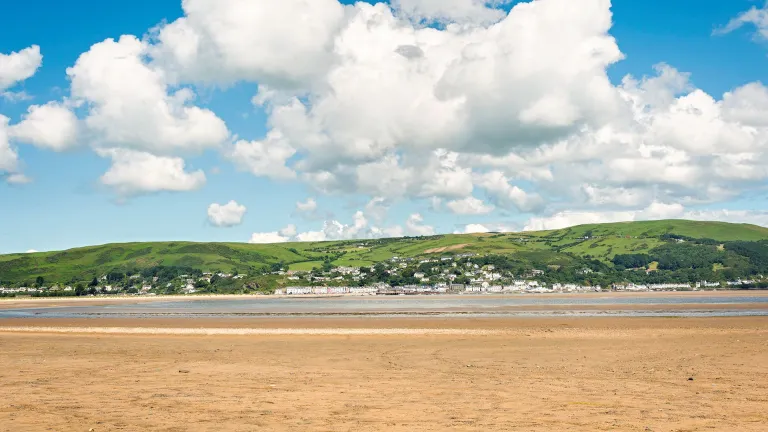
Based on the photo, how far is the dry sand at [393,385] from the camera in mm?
13312

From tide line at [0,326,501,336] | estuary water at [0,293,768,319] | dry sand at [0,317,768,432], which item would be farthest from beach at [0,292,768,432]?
estuary water at [0,293,768,319]

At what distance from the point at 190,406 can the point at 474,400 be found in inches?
287

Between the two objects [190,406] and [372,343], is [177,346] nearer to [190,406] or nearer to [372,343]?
[372,343]

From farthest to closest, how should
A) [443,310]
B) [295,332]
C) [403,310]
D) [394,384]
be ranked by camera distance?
[403,310]
[443,310]
[295,332]
[394,384]

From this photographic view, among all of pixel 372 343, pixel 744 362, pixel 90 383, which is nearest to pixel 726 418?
pixel 744 362

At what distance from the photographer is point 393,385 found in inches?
728

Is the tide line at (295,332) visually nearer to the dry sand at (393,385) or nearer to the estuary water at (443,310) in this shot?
the dry sand at (393,385)

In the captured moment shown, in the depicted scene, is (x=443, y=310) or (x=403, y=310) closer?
(x=443, y=310)

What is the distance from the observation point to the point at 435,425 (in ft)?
42.3

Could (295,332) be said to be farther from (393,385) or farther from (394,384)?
(393,385)

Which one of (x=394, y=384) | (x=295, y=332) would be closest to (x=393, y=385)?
(x=394, y=384)

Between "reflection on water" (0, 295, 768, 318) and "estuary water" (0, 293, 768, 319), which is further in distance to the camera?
"estuary water" (0, 293, 768, 319)

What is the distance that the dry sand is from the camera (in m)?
13.3

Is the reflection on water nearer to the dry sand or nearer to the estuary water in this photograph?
the estuary water
